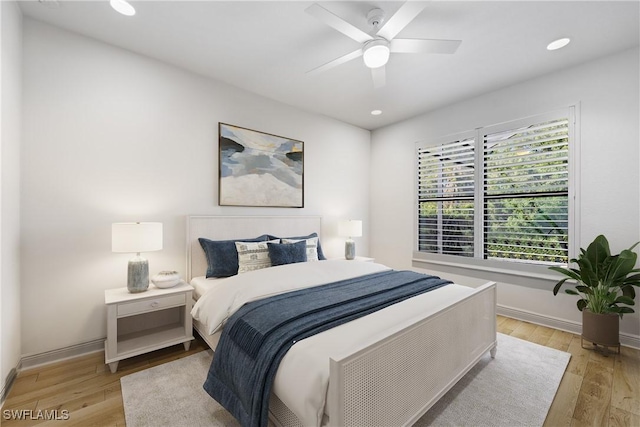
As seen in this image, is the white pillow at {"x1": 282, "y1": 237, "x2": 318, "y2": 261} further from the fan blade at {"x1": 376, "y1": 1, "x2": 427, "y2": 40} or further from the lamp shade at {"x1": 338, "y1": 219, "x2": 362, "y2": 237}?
the fan blade at {"x1": 376, "y1": 1, "x2": 427, "y2": 40}

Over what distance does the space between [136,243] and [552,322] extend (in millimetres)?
4237

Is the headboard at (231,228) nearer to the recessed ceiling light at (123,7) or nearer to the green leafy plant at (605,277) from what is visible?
the recessed ceiling light at (123,7)

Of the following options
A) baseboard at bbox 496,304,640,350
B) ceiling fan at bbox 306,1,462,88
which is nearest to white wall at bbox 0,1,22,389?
ceiling fan at bbox 306,1,462,88

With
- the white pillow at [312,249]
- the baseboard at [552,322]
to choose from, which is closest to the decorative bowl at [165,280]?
the white pillow at [312,249]

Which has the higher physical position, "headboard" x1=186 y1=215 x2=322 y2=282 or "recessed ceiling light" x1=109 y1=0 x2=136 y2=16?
"recessed ceiling light" x1=109 y1=0 x2=136 y2=16

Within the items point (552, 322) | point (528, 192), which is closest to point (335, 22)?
point (528, 192)

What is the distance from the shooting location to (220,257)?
2.82 m

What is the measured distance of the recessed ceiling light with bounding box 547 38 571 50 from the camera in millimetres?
2448

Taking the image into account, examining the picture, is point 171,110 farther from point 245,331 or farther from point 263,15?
point 245,331

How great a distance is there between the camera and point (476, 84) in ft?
10.7

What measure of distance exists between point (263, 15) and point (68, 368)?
3227 millimetres

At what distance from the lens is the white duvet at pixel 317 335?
1.23 metres

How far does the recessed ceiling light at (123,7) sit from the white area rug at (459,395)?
2.81 metres

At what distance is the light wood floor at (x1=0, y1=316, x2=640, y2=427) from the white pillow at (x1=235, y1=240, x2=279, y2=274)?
0.86 meters
